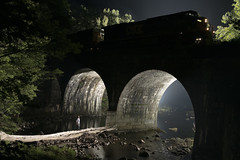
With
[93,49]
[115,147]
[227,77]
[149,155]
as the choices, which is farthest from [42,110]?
[227,77]

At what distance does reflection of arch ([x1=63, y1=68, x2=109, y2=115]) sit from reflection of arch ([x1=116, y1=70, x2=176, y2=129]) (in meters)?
7.73

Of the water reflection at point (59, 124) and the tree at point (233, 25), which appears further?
the water reflection at point (59, 124)

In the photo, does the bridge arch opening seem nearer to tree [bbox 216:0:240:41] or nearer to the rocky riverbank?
the rocky riverbank

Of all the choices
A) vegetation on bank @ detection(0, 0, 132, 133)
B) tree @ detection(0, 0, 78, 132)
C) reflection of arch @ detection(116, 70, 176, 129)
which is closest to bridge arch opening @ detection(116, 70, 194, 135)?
reflection of arch @ detection(116, 70, 176, 129)

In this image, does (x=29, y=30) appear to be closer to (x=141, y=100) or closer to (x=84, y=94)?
(x=141, y=100)

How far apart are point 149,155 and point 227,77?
7158 millimetres

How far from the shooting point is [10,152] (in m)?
3.94

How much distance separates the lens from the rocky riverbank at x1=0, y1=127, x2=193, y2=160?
1286cm

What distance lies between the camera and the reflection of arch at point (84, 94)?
24.8 meters

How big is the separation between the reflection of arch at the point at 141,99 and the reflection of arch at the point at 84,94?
7727 mm

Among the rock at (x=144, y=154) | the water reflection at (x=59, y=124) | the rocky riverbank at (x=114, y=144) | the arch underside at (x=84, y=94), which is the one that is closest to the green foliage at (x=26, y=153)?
the rocky riverbank at (x=114, y=144)

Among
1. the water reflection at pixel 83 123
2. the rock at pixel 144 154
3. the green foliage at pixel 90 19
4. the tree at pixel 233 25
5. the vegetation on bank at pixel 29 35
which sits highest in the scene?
the green foliage at pixel 90 19

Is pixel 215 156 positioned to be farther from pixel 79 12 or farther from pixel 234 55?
pixel 79 12

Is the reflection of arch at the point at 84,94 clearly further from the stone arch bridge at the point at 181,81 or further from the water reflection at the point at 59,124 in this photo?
the stone arch bridge at the point at 181,81
